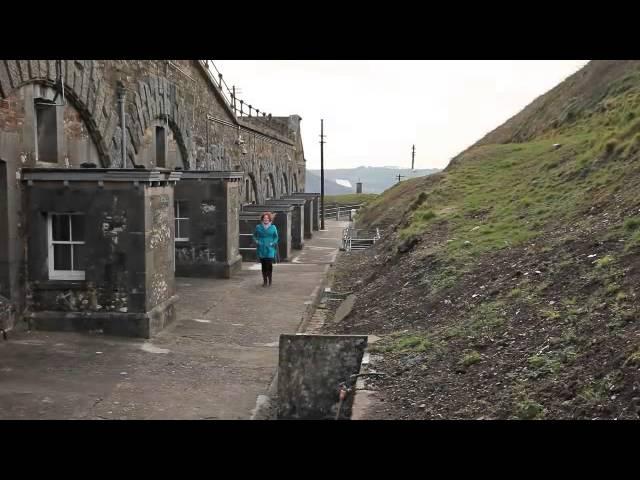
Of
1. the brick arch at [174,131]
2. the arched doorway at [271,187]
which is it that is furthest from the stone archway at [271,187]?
the brick arch at [174,131]

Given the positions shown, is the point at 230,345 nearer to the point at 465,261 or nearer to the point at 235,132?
the point at 465,261

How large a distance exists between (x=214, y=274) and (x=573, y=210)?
29.1 ft

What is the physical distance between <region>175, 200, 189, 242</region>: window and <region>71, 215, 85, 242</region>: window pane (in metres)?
5.93

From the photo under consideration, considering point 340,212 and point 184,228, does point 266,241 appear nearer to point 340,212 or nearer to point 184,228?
point 184,228

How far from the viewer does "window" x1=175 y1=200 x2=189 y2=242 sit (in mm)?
16609

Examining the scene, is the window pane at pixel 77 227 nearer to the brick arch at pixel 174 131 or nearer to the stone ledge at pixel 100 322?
the stone ledge at pixel 100 322

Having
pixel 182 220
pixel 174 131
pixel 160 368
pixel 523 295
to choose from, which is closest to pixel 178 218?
pixel 182 220

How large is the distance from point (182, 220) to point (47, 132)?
17.2ft

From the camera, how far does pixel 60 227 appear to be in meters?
10.7

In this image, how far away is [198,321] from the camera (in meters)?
11.9

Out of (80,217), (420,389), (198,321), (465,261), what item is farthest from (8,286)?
(465,261)

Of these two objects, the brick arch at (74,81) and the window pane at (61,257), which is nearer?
the brick arch at (74,81)

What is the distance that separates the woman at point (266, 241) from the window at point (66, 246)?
5144 mm

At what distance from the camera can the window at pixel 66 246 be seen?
10.6 meters
